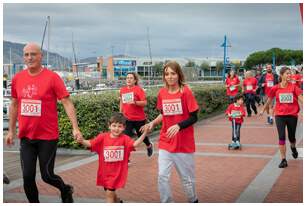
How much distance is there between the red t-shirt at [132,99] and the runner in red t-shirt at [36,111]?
3230mm

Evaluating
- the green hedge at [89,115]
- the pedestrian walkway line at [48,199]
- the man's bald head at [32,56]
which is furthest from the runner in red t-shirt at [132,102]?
the man's bald head at [32,56]

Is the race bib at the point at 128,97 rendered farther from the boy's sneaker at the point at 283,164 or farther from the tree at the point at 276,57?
the tree at the point at 276,57

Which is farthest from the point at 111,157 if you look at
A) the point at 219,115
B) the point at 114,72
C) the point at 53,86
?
the point at 114,72

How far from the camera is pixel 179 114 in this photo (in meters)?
5.15

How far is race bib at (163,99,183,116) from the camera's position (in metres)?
5.14

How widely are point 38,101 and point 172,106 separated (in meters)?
1.42

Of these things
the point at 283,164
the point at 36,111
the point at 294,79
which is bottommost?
the point at 283,164

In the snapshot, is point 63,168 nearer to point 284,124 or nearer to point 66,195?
point 66,195

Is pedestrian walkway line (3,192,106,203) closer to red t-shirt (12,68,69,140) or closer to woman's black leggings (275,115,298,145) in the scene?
red t-shirt (12,68,69,140)

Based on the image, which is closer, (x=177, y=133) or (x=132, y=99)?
(x=177, y=133)

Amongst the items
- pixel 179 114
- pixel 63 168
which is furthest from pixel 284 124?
pixel 63 168

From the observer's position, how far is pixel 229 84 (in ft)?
57.8

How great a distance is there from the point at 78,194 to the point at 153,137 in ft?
21.5

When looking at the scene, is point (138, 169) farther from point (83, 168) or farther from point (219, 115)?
point (219, 115)
